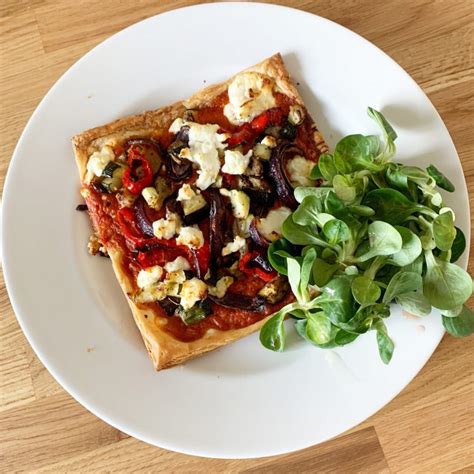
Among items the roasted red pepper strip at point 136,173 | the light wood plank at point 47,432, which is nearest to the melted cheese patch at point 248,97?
the roasted red pepper strip at point 136,173

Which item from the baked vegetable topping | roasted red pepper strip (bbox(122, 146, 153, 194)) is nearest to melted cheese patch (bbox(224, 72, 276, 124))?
the baked vegetable topping

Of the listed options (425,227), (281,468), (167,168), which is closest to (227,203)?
(167,168)

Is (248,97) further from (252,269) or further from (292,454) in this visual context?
(292,454)

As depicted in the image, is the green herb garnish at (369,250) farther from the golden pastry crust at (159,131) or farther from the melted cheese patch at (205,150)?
the melted cheese patch at (205,150)

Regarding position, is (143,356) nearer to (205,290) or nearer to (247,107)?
(205,290)

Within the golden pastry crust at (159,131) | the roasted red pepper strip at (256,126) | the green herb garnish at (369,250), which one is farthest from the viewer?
the roasted red pepper strip at (256,126)

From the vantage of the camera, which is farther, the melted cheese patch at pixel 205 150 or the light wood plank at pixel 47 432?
the light wood plank at pixel 47 432
